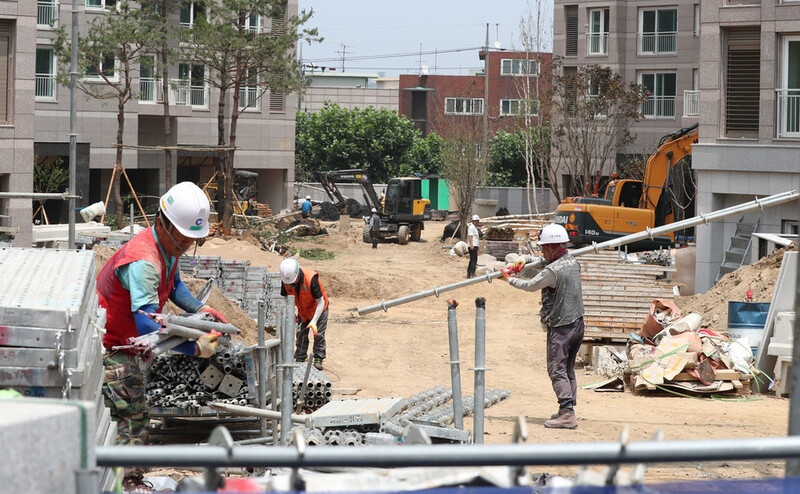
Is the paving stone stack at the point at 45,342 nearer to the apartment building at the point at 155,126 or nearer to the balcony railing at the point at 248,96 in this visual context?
the apartment building at the point at 155,126

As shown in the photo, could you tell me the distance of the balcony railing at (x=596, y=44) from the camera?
43250 millimetres

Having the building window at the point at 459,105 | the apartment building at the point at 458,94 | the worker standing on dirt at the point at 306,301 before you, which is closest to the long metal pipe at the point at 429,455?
the worker standing on dirt at the point at 306,301

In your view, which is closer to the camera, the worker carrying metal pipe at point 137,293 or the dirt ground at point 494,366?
the worker carrying metal pipe at point 137,293

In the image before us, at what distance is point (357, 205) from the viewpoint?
49531 mm

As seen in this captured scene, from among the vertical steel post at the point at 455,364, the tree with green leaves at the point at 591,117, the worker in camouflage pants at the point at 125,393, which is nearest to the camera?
the worker in camouflage pants at the point at 125,393

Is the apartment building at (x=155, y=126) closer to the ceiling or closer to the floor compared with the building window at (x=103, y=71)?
closer to the floor

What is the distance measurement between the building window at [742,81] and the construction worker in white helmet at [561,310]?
38.6ft

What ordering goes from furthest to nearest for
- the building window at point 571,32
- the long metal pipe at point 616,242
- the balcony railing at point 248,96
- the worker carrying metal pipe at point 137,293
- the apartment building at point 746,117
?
1. the balcony railing at point 248,96
2. the building window at point 571,32
3. the apartment building at point 746,117
4. the long metal pipe at point 616,242
5. the worker carrying metal pipe at point 137,293

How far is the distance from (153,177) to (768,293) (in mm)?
31753

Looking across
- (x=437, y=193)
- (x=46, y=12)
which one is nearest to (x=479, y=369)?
(x=46, y=12)

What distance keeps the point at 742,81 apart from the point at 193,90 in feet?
91.3

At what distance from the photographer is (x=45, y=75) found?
36.7 meters

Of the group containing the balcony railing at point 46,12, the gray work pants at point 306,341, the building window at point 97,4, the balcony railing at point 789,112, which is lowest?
the gray work pants at point 306,341

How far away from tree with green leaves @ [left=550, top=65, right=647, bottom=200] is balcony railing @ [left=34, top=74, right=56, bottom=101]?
20.5m
